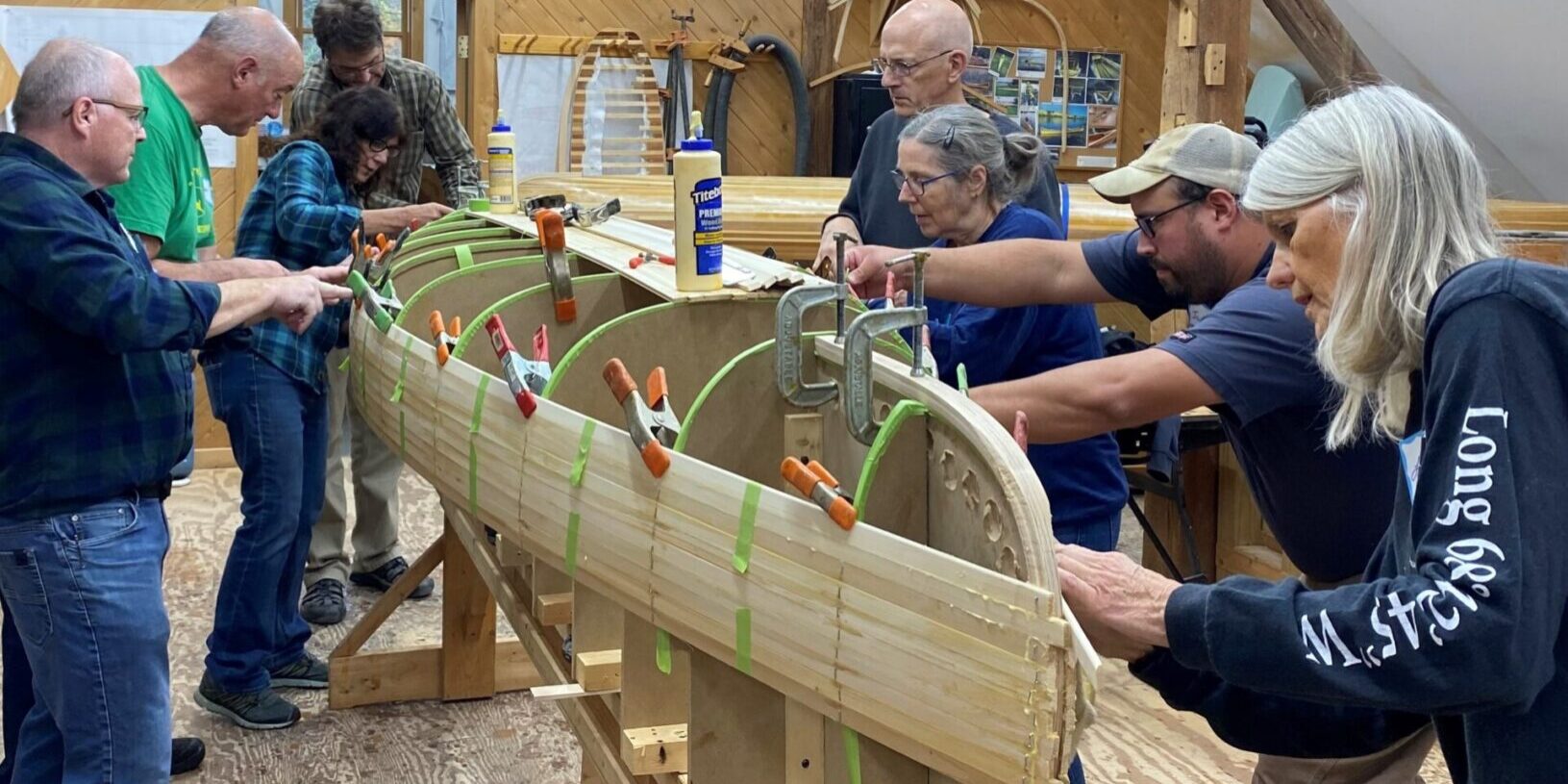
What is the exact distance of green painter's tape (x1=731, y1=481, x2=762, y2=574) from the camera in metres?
1.94

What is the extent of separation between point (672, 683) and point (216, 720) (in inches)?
100.0

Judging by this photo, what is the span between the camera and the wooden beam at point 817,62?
9492 mm

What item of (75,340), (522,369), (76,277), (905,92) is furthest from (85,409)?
(905,92)

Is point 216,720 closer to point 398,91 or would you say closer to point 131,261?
point 131,261

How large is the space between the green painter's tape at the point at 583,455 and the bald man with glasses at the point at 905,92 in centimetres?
200

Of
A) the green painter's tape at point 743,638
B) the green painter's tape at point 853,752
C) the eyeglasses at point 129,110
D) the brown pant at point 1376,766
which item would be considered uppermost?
the eyeglasses at point 129,110

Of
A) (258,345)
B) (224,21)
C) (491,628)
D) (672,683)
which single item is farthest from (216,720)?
(672,683)

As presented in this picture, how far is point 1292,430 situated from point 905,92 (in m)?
2.28

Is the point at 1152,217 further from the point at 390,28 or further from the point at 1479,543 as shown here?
the point at 390,28

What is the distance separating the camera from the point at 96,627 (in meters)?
2.73

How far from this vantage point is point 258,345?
13.6ft

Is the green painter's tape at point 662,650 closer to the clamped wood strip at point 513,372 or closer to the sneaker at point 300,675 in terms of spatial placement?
the clamped wood strip at point 513,372

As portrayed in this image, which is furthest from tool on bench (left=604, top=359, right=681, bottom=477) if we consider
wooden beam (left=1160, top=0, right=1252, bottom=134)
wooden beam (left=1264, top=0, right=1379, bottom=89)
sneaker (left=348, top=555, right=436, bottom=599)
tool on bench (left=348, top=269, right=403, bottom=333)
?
wooden beam (left=1264, top=0, right=1379, bottom=89)

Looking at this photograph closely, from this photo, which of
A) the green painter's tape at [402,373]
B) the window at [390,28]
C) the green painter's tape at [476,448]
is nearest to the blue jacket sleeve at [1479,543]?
the green painter's tape at [476,448]
